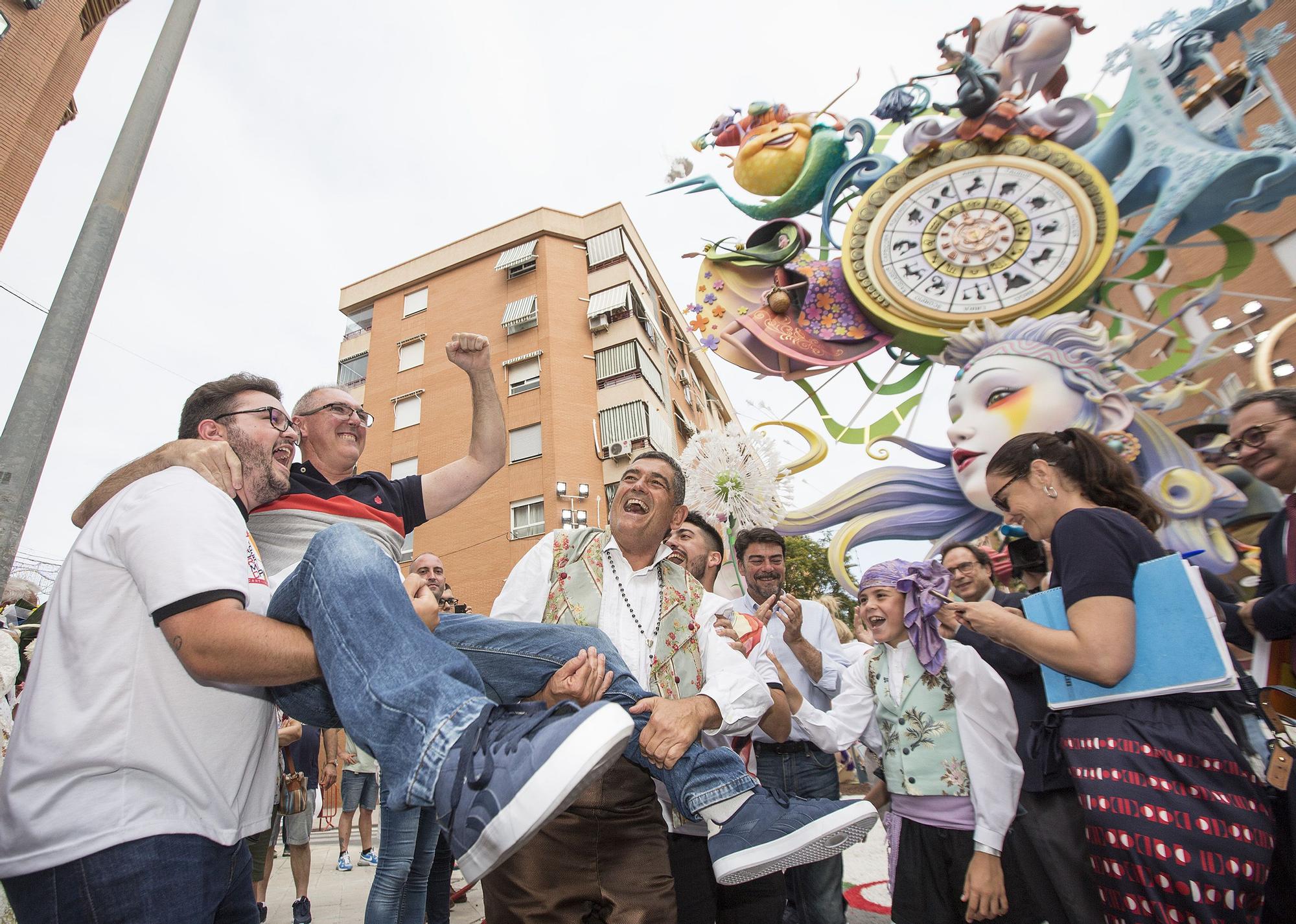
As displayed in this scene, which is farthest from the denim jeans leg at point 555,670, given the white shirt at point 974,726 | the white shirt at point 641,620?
the white shirt at point 974,726

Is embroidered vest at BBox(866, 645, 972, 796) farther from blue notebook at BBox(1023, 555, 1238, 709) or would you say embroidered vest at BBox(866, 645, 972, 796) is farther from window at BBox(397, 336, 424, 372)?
window at BBox(397, 336, 424, 372)

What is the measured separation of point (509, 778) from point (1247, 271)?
15628mm

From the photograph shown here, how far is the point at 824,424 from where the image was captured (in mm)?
8391

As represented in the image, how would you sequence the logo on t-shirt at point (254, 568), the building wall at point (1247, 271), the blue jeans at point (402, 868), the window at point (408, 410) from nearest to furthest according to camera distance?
the logo on t-shirt at point (254, 568), the blue jeans at point (402, 868), the building wall at point (1247, 271), the window at point (408, 410)

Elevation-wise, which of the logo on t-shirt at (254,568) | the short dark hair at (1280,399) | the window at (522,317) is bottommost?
the logo on t-shirt at (254,568)

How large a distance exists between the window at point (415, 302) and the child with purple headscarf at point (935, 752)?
23457 millimetres

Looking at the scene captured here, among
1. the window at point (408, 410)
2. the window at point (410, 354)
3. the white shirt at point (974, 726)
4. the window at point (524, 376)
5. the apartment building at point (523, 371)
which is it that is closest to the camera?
the white shirt at point (974, 726)

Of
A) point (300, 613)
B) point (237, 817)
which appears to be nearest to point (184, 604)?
point (300, 613)

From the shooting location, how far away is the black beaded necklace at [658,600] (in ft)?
7.92

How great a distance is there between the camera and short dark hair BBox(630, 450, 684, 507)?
282 centimetres

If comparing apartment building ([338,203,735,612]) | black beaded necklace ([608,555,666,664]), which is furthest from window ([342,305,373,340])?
black beaded necklace ([608,555,666,664])

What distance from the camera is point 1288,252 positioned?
36.7ft

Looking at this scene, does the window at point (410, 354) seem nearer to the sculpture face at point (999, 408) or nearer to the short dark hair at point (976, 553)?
the sculpture face at point (999, 408)

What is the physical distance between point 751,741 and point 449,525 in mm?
17196
